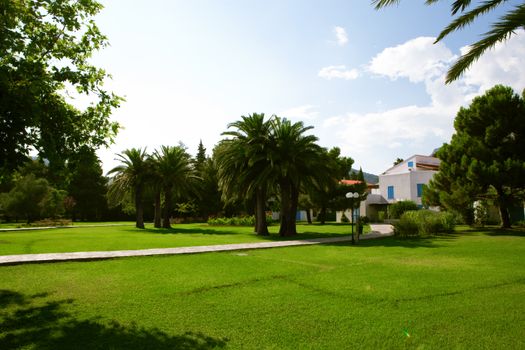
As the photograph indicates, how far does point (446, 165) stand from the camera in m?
25.7

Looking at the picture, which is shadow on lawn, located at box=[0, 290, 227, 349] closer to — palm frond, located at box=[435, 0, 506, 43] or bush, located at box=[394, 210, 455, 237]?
palm frond, located at box=[435, 0, 506, 43]

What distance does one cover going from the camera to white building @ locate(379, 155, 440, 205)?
41625mm

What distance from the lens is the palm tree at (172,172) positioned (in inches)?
1292

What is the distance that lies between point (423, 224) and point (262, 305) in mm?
18966

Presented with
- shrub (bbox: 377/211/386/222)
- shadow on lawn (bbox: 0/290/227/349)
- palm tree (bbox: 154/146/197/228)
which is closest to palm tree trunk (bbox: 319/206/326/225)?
shrub (bbox: 377/211/386/222)

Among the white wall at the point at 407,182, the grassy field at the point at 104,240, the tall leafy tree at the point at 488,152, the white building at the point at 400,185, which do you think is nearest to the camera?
the grassy field at the point at 104,240

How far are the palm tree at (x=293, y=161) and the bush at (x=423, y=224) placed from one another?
517cm

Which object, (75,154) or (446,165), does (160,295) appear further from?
(446,165)

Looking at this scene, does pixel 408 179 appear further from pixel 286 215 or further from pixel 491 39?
pixel 491 39

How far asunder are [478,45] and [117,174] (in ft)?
105

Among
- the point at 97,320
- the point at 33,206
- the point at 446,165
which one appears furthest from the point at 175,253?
the point at 33,206

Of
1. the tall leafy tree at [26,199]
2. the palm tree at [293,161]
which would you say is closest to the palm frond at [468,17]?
the palm tree at [293,161]

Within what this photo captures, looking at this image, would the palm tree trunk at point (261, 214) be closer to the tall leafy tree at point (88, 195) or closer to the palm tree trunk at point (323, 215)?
the palm tree trunk at point (323, 215)

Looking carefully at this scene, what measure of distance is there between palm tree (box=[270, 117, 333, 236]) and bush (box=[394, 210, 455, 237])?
517 cm
